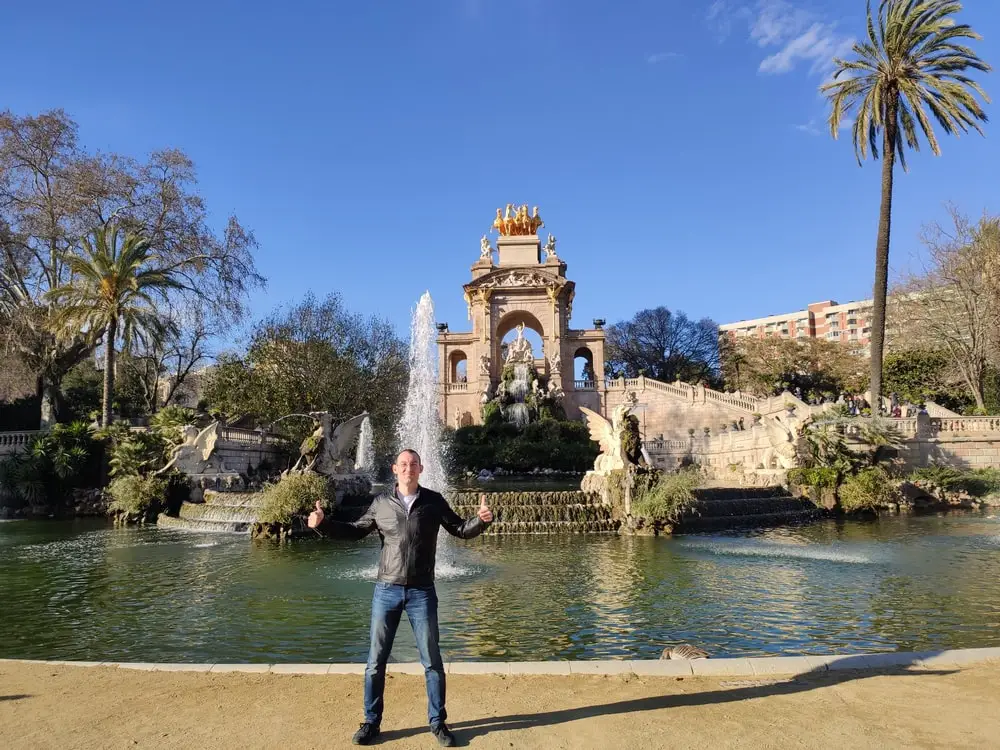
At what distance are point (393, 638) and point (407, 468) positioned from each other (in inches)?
41.5

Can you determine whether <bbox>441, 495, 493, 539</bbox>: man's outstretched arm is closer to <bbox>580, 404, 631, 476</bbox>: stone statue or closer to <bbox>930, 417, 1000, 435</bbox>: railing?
<bbox>580, 404, 631, 476</bbox>: stone statue

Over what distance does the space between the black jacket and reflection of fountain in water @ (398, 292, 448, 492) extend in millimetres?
10141

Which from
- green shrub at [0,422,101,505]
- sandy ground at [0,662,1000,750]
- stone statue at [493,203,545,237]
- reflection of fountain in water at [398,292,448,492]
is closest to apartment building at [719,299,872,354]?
stone statue at [493,203,545,237]

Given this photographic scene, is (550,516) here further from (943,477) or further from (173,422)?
(943,477)

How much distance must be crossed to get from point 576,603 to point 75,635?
5955 mm

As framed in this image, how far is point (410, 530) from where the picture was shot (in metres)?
4.60

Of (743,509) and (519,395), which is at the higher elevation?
(519,395)

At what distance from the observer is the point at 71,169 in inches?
1229

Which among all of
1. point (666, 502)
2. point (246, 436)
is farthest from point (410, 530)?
point (246, 436)

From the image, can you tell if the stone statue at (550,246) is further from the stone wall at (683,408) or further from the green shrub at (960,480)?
the green shrub at (960,480)

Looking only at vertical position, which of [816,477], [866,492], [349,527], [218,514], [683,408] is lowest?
[218,514]

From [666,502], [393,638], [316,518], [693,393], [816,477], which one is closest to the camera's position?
[393,638]

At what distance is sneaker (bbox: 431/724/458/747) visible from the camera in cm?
425

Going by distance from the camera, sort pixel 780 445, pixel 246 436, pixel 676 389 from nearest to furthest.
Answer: pixel 780 445 < pixel 246 436 < pixel 676 389
